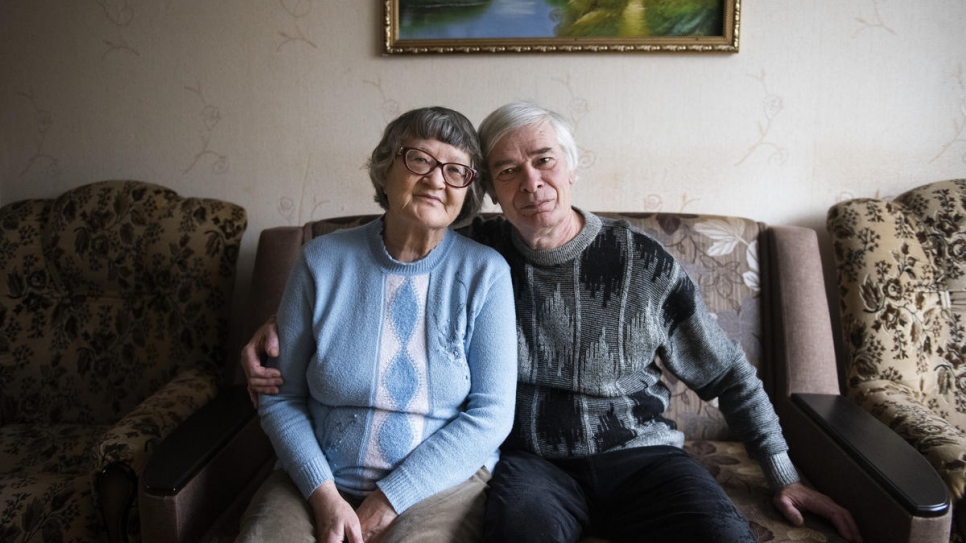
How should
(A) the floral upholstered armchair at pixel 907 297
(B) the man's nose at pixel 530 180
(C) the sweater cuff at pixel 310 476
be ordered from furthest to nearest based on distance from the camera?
(A) the floral upholstered armchair at pixel 907 297
(B) the man's nose at pixel 530 180
(C) the sweater cuff at pixel 310 476

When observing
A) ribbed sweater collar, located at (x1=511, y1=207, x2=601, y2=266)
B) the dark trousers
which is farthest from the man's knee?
ribbed sweater collar, located at (x1=511, y1=207, x2=601, y2=266)

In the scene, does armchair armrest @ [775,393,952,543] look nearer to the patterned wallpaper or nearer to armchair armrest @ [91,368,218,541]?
the patterned wallpaper

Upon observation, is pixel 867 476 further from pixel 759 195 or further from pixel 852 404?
pixel 759 195

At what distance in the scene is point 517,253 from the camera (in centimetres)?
138

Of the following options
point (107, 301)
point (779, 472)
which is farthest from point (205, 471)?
point (779, 472)

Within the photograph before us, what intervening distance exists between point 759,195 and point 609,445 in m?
0.97

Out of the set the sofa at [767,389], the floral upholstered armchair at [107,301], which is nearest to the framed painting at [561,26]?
the sofa at [767,389]

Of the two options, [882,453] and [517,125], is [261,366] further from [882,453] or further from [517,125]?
[882,453]

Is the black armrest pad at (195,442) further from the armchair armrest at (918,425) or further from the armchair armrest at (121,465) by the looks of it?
the armchair armrest at (918,425)

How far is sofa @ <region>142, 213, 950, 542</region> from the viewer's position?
116 cm

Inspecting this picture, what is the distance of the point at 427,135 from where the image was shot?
120 centimetres

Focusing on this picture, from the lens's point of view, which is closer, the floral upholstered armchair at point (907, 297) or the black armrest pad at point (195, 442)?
the black armrest pad at point (195, 442)

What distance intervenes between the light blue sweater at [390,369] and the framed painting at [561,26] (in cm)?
81

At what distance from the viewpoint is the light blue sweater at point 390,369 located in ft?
3.89
